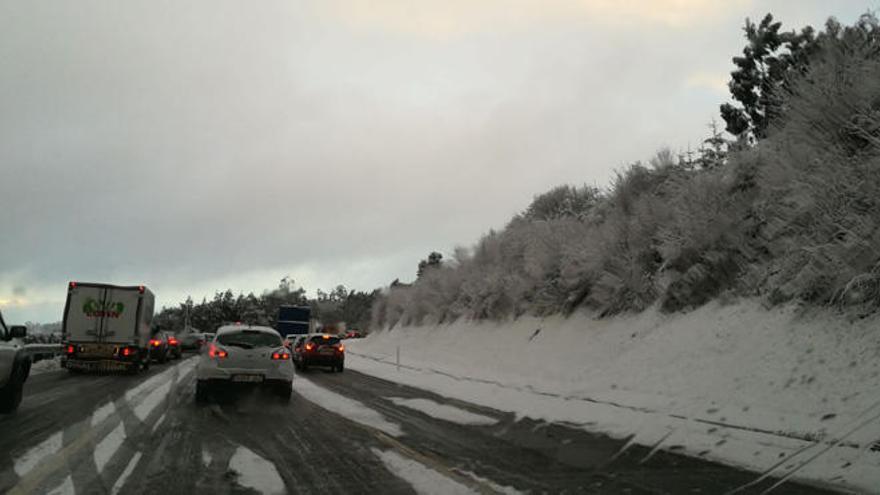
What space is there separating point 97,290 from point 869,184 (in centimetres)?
2356

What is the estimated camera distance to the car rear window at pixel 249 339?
1401 centimetres

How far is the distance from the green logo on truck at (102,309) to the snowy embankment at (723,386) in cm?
1153

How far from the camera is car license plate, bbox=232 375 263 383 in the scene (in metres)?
13.6

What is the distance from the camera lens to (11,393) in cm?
1108

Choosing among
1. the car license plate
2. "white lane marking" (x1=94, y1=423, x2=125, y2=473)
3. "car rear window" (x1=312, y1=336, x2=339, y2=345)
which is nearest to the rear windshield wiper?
the car license plate

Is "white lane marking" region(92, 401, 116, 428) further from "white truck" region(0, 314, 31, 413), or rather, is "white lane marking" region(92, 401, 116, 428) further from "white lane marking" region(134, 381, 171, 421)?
"white truck" region(0, 314, 31, 413)

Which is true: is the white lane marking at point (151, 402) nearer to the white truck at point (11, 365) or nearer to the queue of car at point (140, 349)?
the queue of car at point (140, 349)

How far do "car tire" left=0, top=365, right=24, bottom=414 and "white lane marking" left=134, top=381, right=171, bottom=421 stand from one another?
2011mm

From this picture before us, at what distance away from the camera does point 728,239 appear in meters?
15.3

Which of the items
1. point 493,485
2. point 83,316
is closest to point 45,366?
point 83,316

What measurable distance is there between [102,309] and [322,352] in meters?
8.42

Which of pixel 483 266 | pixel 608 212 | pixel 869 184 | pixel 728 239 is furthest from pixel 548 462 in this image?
pixel 483 266

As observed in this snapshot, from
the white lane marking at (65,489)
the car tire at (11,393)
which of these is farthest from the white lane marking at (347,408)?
the car tire at (11,393)

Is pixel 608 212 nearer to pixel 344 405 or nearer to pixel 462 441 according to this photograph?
pixel 344 405
